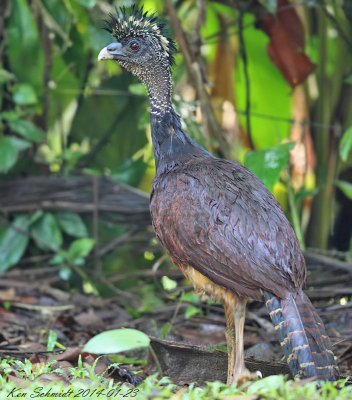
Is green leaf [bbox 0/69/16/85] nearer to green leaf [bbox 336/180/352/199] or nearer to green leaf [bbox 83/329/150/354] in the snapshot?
green leaf [bbox 336/180/352/199]

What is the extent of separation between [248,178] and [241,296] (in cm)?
84

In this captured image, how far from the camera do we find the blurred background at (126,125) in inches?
255

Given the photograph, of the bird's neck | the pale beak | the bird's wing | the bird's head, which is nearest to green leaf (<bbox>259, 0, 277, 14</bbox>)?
the bird's head

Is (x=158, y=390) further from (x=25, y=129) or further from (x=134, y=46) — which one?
(x=25, y=129)

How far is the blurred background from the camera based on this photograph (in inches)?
255

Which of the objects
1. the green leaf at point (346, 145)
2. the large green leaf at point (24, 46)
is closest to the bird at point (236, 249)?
the green leaf at point (346, 145)

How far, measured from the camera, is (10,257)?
664 cm

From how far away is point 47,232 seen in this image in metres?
6.84

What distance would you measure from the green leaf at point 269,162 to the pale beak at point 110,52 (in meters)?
1.43

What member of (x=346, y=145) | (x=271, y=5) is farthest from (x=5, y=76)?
(x=346, y=145)

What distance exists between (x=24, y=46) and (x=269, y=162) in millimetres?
3128

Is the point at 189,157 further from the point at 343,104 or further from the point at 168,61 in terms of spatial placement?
the point at 343,104

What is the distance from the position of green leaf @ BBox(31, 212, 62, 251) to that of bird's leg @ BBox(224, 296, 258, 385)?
10.1 feet

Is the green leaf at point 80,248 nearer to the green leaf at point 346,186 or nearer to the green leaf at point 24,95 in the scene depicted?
the green leaf at point 24,95
